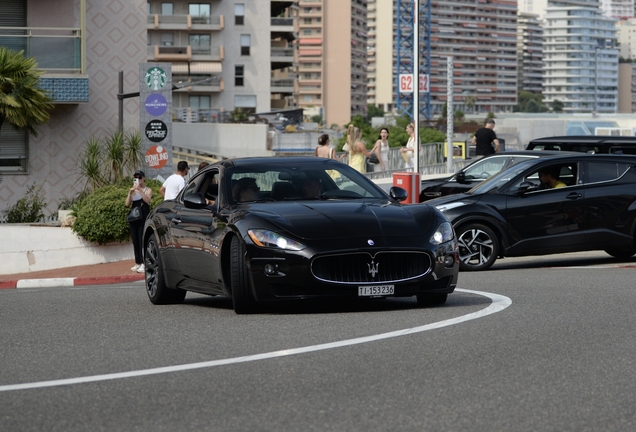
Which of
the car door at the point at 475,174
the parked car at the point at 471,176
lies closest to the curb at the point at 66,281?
the parked car at the point at 471,176

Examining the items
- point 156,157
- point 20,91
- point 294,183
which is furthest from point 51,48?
point 294,183

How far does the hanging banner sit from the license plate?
1544cm

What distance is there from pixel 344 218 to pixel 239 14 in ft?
298

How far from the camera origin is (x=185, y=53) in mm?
100250

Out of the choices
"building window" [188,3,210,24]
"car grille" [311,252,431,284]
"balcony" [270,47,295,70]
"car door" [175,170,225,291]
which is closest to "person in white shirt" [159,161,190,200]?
"car door" [175,170,225,291]

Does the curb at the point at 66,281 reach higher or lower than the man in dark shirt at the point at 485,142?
lower

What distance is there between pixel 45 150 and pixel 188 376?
78.6 ft

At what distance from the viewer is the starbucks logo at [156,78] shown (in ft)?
82.6

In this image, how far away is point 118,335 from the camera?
30.6 feet

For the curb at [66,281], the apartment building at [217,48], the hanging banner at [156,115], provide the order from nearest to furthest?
the curb at [66,281] < the hanging banner at [156,115] < the apartment building at [217,48]

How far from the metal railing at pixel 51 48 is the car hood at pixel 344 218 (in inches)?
770

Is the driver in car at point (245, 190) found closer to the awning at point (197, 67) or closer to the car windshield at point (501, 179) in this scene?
the car windshield at point (501, 179)

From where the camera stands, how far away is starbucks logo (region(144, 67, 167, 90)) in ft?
82.6

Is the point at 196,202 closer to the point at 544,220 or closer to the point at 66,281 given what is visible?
the point at 544,220
